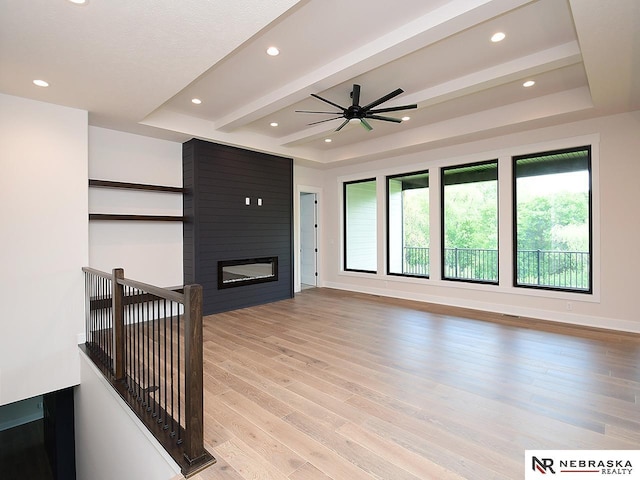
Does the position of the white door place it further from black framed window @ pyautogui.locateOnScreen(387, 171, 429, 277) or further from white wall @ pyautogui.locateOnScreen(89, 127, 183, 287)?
white wall @ pyautogui.locateOnScreen(89, 127, 183, 287)

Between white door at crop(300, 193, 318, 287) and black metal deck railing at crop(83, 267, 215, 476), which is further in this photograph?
white door at crop(300, 193, 318, 287)

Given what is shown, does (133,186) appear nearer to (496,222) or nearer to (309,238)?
(309,238)

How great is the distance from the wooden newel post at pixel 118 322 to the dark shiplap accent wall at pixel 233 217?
7.26 feet

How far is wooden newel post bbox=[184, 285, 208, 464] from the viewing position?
1919 mm

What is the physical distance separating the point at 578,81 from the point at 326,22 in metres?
3.33

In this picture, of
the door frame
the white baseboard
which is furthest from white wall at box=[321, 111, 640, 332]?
the door frame

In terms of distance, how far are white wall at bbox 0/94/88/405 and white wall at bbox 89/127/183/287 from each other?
0.74 meters

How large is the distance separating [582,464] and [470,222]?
4401mm

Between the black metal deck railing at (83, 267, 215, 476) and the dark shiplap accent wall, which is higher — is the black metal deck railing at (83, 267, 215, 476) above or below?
below

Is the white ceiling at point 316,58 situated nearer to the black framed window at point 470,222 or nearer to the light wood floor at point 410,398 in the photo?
the black framed window at point 470,222

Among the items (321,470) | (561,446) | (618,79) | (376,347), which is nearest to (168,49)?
(321,470)

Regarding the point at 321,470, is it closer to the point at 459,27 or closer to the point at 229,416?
the point at 229,416

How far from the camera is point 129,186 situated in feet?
15.5

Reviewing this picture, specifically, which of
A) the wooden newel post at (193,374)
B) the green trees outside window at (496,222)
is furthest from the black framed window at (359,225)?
the wooden newel post at (193,374)
